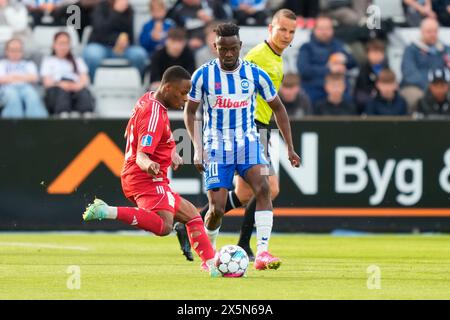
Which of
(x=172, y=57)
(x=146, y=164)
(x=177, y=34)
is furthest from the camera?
(x=172, y=57)

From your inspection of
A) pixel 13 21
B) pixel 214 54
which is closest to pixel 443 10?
pixel 214 54

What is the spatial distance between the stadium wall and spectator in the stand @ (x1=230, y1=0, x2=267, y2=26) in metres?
3.69

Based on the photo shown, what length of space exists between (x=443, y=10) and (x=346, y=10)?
67.9 inches

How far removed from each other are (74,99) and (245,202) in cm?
571

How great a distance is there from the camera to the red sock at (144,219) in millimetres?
9789

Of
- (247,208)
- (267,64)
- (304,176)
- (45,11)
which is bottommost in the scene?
(304,176)

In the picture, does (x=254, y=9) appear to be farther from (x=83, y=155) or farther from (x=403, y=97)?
(x=83, y=155)

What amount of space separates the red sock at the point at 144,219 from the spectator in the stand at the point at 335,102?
7.29m

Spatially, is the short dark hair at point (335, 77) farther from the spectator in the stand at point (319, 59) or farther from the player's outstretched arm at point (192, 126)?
the player's outstretched arm at point (192, 126)

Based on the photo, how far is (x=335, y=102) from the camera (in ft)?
55.7

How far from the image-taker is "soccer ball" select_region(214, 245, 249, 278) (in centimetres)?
964

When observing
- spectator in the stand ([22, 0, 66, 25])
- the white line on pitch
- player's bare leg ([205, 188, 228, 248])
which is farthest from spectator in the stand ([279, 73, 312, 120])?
player's bare leg ([205, 188, 228, 248])

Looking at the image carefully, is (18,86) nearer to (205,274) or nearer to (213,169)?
(213,169)
